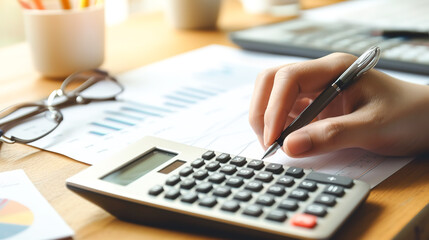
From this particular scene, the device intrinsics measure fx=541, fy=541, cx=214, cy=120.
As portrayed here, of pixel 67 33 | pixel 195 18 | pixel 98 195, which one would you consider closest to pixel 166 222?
pixel 98 195

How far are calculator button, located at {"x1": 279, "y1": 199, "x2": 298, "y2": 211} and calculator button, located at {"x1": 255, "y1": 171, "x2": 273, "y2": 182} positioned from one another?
0.04 m

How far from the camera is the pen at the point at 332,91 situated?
0.50 meters

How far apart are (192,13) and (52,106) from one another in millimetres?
505

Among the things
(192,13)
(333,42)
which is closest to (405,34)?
(333,42)

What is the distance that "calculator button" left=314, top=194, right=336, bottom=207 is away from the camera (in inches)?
14.8

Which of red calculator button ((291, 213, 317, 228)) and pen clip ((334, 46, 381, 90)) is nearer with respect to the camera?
red calculator button ((291, 213, 317, 228))

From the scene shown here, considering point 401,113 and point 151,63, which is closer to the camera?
point 401,113

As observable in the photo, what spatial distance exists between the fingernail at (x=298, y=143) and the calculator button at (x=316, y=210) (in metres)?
0.10

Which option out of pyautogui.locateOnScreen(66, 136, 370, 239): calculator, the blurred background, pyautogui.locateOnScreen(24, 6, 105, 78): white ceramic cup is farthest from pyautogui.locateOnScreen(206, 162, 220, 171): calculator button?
the blurred background

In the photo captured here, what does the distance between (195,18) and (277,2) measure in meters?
0.22

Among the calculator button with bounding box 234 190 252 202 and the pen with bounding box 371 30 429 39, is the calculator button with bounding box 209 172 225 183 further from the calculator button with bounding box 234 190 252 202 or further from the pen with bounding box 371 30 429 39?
the pen with bounding box 371 30 429 39

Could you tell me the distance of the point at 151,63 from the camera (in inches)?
34.7

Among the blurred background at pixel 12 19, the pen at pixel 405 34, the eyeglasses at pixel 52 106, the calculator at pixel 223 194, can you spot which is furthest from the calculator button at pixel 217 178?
the blurred background at pixel 12 19

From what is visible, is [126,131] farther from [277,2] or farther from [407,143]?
[277,2]
